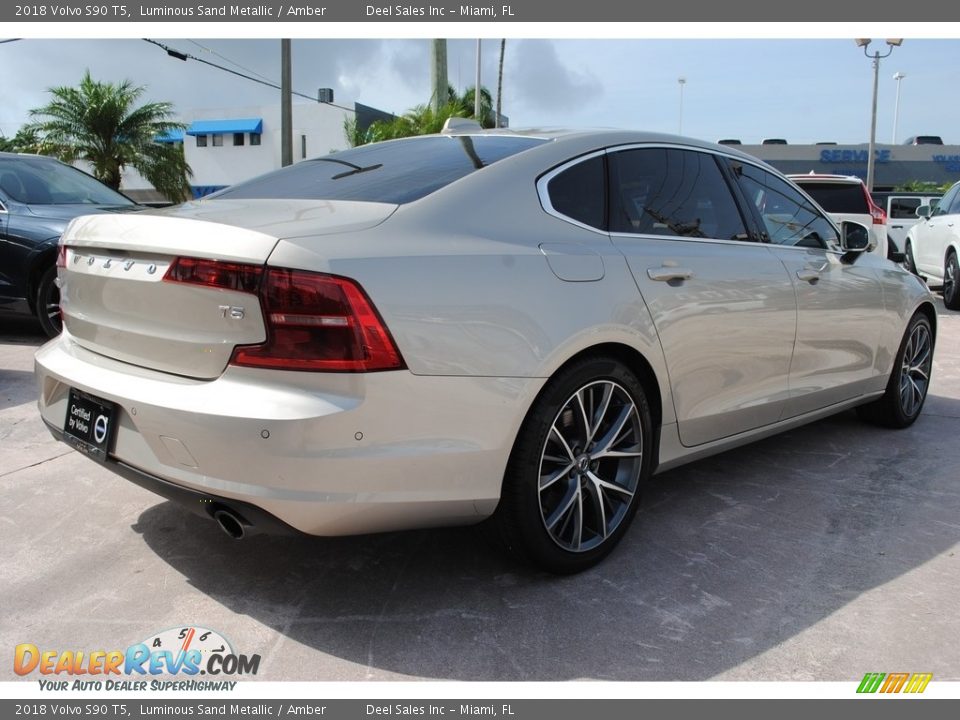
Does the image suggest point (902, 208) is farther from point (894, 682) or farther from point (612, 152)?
point (894, 682)

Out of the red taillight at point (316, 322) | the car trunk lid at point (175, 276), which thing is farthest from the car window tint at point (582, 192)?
the red taillight at point (316, 322)

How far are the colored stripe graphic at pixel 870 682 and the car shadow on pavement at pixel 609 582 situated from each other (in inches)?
10.8

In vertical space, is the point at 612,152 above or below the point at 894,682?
above

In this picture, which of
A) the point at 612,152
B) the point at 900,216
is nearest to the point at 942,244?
the point at 900,216

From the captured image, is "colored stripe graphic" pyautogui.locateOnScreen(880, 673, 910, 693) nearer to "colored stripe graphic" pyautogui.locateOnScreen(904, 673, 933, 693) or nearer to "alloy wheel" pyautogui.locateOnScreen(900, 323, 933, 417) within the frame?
"colored stripe graphic" pyautogui.locateOnScreen(904, 673, 933, 693)

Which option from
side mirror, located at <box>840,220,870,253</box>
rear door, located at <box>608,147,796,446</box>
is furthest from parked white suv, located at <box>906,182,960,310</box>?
rear door, located at <box>608,147,796,446</box>

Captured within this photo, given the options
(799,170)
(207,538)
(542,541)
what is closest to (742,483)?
(542,541)

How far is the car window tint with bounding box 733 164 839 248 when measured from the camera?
4.04 metres

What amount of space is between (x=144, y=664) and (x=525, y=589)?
4.09 feet

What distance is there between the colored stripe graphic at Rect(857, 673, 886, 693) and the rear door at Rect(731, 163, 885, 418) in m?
1.73

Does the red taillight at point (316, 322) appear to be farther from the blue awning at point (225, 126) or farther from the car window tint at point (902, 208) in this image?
the blue awning at point (225, 126)

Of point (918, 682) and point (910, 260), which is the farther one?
point (910, 260)

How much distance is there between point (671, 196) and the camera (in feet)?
11.7

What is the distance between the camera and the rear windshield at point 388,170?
116 inches
